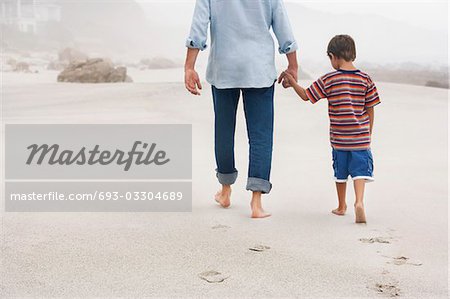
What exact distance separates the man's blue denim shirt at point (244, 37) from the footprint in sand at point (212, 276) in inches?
41.9

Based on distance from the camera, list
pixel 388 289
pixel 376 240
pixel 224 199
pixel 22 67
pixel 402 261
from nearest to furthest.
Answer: pixel 388 289
pixel 402 261
pixel 376 240
pixel 224 199
pixel 22 67

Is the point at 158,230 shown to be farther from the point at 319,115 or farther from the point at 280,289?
the point at 319,115

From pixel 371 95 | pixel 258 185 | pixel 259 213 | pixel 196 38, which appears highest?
pixel 196 38

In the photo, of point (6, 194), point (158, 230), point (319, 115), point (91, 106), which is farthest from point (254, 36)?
point (91, 106)

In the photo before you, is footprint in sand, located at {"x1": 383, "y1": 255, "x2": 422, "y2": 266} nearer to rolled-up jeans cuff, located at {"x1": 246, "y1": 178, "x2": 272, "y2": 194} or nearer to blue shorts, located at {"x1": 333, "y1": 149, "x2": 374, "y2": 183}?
blue shorts, located at {"x1": 333, "y1": 149, "x2": 374, "y2": 183}

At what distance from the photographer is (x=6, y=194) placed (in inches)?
144

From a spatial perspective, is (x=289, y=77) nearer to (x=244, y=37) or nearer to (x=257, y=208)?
(x=244, y=37)

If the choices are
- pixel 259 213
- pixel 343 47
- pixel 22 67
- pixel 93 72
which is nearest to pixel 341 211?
pixel 259 213

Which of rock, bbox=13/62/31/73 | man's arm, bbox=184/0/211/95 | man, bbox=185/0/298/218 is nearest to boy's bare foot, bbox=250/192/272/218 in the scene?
man, bbox=185/0/298/218

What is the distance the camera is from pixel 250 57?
3260 millimetres

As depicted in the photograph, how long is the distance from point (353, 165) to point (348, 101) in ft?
0.92

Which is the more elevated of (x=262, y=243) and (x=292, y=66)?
(x=292, y=66)

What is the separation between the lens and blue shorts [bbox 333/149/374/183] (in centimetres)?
324

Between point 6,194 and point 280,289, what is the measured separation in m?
1.85
